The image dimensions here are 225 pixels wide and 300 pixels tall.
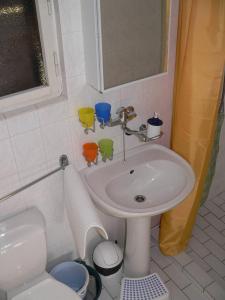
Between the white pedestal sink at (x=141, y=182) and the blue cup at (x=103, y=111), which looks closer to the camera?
the blue cup at (x=103, y=111)

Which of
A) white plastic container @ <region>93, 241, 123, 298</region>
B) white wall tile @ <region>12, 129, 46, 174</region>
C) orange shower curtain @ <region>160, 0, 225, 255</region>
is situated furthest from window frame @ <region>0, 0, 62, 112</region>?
white plastic container @ <region>93, 241, 123, 298</region>

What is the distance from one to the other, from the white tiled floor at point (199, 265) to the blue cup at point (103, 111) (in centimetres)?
111

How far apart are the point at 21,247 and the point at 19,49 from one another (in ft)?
2.96

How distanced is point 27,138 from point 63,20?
0.54m

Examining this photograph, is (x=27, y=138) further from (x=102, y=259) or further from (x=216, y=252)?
(x=216, y=252)

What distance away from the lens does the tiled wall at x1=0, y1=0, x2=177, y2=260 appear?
4.49 ft

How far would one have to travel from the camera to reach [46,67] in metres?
1.42

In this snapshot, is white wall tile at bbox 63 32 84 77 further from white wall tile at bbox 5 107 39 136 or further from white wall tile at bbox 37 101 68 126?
white wall tile at bbox 5 107 39 136

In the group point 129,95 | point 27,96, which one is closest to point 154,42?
point 129,95

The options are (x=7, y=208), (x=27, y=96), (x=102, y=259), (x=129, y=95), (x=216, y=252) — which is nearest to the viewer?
(x=27, y=96)

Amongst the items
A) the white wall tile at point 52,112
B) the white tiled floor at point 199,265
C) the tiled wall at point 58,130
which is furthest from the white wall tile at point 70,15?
the white tiled floor at point 199,265

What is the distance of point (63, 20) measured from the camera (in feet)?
4.26

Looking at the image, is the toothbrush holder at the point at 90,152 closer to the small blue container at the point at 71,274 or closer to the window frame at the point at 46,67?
the window frame at the point at 46,67

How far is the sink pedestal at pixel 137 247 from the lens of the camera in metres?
1.75
